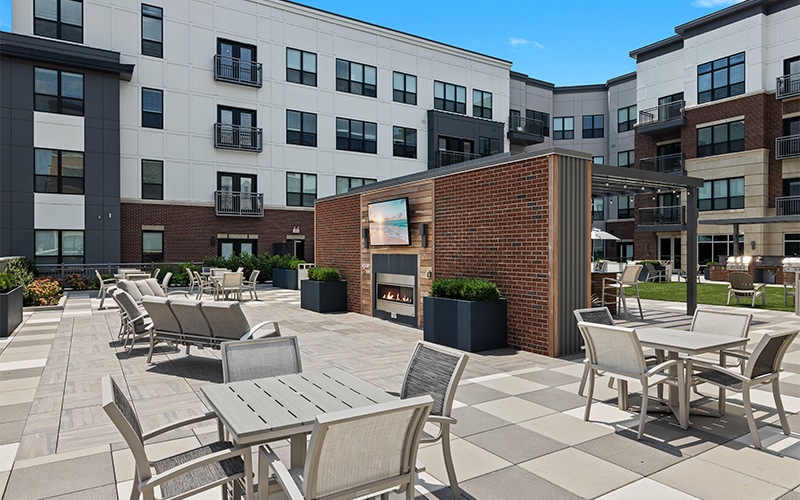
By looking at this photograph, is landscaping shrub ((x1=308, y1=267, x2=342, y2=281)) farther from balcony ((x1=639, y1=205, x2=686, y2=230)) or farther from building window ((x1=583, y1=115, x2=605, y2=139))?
building window ((x1=583, y1=115, x2=605, y2=139))

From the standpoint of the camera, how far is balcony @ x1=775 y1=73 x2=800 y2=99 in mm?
25981

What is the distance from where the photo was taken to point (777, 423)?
4.90 metres

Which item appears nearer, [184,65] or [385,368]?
[385,368]

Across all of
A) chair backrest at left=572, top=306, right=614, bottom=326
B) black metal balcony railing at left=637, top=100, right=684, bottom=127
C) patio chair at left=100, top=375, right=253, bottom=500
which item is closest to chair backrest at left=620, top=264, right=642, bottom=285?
chair backrest at left=572, top=306, right=614, bottom=326

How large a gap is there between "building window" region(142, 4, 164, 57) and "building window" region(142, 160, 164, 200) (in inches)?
206

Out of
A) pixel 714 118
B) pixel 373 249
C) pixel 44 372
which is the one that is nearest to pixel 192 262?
pixel 373 249

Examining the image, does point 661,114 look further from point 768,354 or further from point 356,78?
point 768,354

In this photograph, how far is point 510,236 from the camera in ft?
29.0

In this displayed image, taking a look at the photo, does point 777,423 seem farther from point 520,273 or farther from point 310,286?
point 310,286

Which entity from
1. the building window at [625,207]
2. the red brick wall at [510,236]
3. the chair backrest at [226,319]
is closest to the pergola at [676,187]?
the red brick wall at [510,236]

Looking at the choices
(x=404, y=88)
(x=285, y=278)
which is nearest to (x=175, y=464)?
(x=285, y=278)

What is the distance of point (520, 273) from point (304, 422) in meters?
6.46

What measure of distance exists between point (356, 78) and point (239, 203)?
10.3m

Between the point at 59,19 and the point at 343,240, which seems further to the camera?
the point at 59,19
